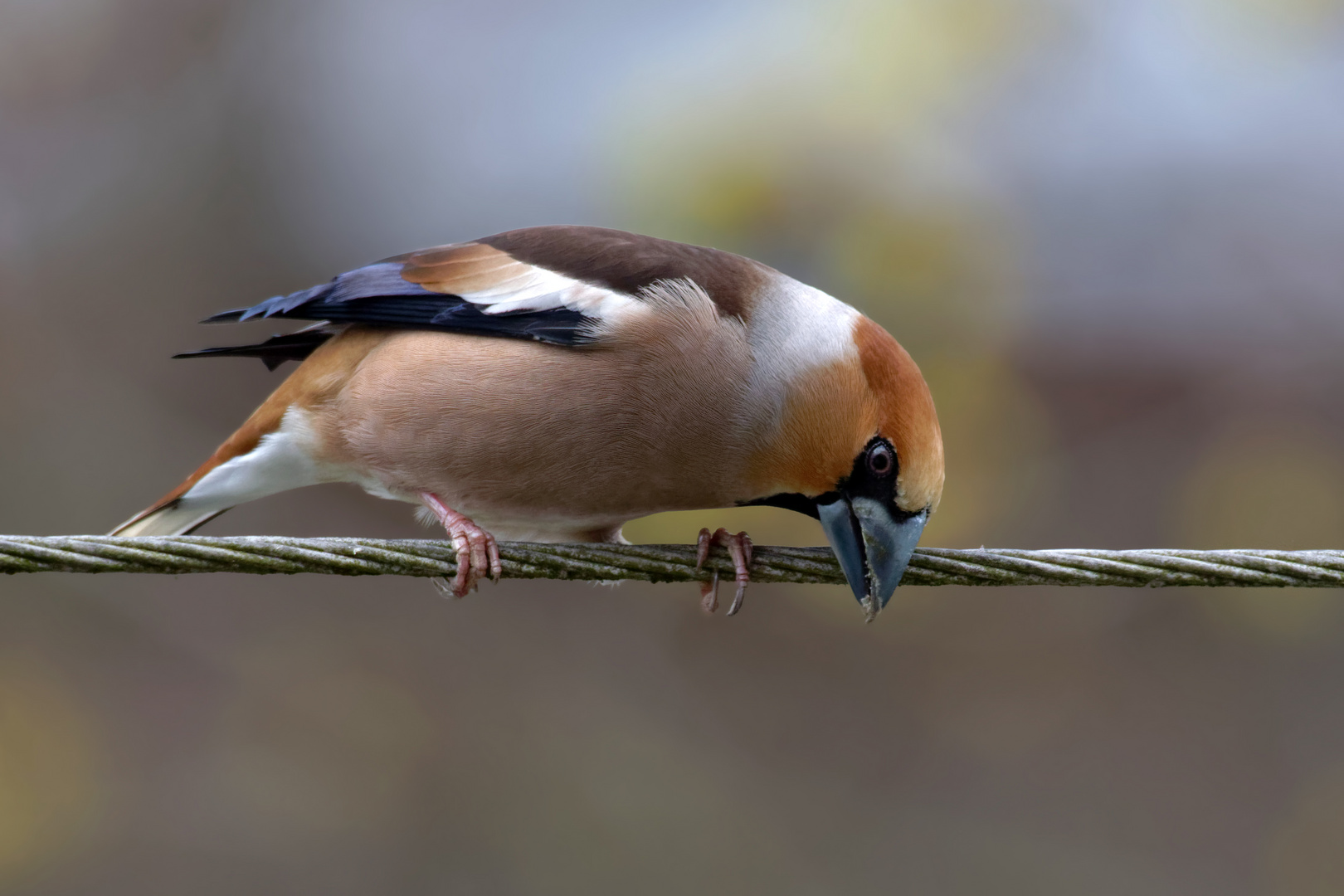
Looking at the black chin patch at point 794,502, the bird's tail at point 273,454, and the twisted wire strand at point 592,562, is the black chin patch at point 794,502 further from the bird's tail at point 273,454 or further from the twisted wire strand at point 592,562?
the bird's tail at point 273,454

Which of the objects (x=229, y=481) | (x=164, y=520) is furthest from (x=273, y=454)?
(x=164, y=520)

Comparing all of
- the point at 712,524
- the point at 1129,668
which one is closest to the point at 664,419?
the point at 712,524

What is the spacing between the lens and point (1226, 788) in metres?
5.63

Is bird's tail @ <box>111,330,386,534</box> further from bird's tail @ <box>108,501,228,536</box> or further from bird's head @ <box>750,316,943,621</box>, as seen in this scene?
bird's head @ <box>750,316,943,621</box>

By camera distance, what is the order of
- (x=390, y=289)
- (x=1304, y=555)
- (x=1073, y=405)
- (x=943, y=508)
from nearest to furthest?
(x=1304, y=555) → (x=390, y=289) → (x=943, y=508) → (x=1073, y=405)

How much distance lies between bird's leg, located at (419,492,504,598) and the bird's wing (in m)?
0.51

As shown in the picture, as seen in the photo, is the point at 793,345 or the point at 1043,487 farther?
the point at 1043,487

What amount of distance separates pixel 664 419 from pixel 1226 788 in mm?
4650

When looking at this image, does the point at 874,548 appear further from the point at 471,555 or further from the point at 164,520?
the point at 164,520

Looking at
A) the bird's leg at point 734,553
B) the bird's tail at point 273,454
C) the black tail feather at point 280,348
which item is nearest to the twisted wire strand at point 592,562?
the bird's leg at point 734,553

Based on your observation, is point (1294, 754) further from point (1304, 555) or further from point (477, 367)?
point (477, 367)

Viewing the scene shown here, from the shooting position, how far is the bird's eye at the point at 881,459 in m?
2.42

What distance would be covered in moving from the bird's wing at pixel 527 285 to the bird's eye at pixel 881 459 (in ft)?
1.66

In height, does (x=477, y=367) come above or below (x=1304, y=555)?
above
